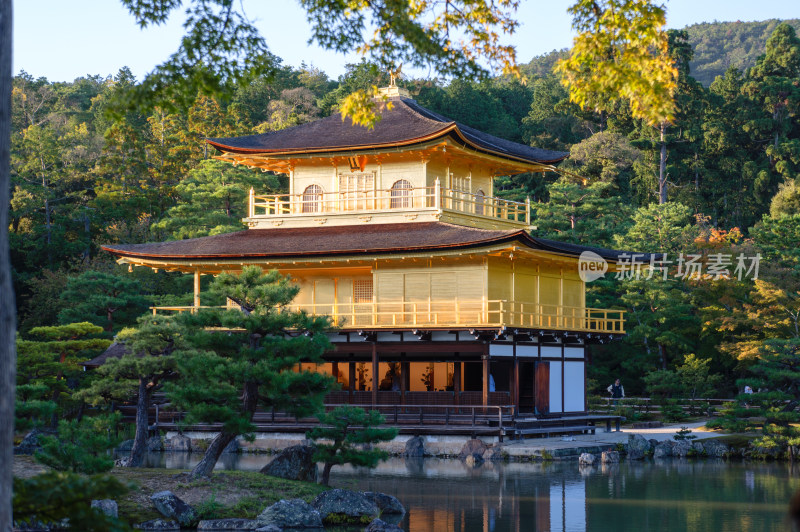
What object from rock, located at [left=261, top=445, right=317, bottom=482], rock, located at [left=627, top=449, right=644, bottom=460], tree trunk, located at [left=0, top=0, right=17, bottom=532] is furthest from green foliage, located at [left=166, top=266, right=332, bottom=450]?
rock, located at [left=627, top=449, right=644, bottom=460]

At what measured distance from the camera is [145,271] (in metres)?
42.5

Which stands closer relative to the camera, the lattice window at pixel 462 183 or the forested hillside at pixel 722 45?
the lattice window at pixel 462 183

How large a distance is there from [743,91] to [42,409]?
46.7 m

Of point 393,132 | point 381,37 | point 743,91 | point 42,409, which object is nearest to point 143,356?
point 42,409

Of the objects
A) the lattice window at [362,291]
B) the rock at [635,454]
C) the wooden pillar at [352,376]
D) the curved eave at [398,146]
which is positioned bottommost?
the rock at [635,454]

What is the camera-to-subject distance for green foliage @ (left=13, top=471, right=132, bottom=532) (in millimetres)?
7105

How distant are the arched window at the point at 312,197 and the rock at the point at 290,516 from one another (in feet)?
59.7

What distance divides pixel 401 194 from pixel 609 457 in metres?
11.0

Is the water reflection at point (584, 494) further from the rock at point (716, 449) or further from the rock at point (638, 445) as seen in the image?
the rock at point (716, 449)

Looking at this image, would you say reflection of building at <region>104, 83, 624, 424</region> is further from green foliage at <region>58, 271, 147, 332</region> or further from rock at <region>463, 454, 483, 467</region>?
green foliage at <region>58, 271, 147, 332</region>

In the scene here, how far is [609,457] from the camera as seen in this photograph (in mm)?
24562

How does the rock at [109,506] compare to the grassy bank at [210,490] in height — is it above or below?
above

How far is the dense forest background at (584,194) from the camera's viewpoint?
123 ft

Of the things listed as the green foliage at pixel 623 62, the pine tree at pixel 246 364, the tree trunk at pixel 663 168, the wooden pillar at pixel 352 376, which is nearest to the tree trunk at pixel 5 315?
the green foliage at pixel 623 62
